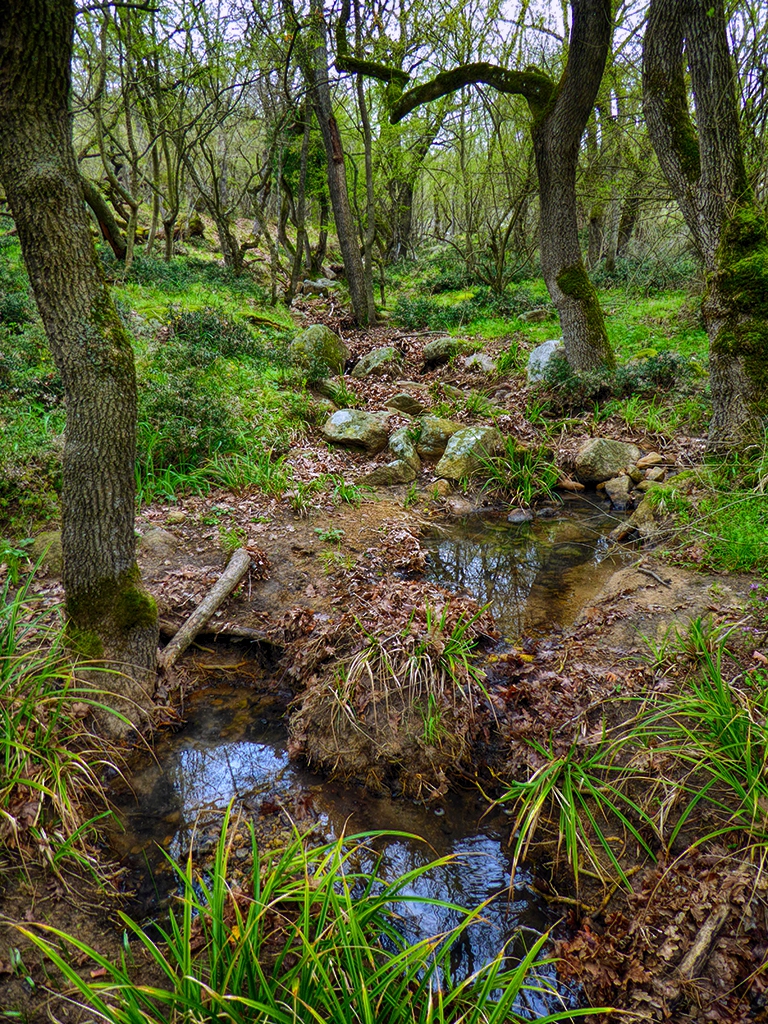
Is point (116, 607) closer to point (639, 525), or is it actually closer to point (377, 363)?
point (639, 525)

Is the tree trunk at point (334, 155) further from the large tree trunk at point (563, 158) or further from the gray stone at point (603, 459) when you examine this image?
the gray stone at point (603, 459)

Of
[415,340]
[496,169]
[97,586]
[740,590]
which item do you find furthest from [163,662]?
[496,169]

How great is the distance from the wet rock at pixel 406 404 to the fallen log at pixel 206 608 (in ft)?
17.2

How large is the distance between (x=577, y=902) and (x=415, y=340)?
12120 millimetres

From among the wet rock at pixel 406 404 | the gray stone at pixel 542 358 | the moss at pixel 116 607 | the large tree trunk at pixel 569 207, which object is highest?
the large tree trunk at pixel 569 207

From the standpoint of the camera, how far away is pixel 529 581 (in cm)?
554

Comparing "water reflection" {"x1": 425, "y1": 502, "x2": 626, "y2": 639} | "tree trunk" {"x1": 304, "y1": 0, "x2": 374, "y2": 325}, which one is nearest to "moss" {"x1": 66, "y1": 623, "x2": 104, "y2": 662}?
"water reflection" {"x1": 425, "y1": 502, "x2": 626, "y2": 639}

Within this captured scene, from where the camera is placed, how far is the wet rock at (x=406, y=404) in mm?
9602

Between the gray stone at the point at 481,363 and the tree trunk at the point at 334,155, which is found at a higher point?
the tree trunk at the point at 334,155

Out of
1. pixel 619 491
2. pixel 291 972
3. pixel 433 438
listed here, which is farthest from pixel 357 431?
pixel 291 972

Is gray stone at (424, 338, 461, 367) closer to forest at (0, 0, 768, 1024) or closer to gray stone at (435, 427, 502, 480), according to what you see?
forest at (0, 0, 768, 1024)

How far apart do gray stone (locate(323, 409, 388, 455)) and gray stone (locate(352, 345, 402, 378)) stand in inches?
119

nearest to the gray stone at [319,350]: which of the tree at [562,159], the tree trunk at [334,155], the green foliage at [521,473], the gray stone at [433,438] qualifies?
the gray stone at [433,438]

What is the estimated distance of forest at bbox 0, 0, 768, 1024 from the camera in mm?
2174
